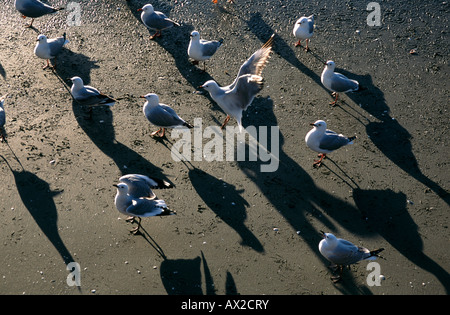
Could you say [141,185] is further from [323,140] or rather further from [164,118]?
[323,140]

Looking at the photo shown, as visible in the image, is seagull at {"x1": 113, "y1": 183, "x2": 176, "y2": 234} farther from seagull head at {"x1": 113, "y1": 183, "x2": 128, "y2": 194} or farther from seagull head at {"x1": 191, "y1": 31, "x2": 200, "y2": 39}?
seagull head at {"x1": 191, "y1": 31, "x2": 200, "y2": 39}

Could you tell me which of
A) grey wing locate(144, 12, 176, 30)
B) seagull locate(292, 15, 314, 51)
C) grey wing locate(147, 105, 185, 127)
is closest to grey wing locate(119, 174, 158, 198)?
grey wing locate(147, 105, 185, 127)

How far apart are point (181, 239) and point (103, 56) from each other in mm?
4870

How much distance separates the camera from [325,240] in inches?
251

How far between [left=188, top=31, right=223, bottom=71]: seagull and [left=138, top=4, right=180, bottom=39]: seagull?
3.37 ft

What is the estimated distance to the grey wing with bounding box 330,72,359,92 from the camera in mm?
8898

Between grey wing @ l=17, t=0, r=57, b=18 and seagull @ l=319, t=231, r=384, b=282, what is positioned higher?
seagull @ l=319, t=231, r=384, b=282

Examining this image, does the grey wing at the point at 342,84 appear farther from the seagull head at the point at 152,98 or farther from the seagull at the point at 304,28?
the seagull head at the point at 152,98

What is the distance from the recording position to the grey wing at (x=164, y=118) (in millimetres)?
8148

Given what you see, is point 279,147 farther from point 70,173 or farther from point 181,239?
point 70,173

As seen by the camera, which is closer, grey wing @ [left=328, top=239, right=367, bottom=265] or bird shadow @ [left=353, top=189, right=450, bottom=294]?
grey wing @ [left=328, top=239, right=367, bottom=265]

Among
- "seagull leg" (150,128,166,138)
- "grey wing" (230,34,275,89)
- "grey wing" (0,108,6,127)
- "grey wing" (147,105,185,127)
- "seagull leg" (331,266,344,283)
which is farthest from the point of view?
"seagull leg" (150,128,166,138)

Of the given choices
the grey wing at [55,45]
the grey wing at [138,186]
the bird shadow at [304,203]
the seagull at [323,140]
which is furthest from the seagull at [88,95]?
the seagull at [323,140]

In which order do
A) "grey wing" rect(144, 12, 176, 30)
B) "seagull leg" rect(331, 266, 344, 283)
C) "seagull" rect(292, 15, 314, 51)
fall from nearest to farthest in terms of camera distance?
"seagull leg" rect(331, 266, 344, 283)
"seagull" rect(292, 15, 314, 51)
"grey wing" rect(144, 12, 176, 30)
